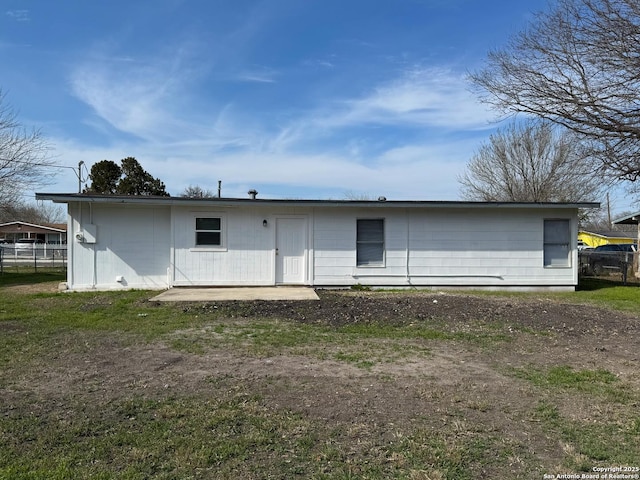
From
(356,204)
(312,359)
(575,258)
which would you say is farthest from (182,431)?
(575,258)

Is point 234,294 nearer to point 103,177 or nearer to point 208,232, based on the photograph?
point 208,232

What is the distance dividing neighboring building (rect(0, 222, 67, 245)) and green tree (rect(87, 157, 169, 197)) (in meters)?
6.63

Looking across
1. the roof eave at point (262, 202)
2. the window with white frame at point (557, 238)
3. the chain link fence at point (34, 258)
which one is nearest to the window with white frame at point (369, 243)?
the roof eave at point (262, 202)

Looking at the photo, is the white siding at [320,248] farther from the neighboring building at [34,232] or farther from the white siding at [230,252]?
the neighboring building at [34,232]

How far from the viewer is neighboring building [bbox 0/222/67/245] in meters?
43.5

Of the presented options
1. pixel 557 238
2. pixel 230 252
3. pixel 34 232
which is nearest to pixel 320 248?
pixel 230 252

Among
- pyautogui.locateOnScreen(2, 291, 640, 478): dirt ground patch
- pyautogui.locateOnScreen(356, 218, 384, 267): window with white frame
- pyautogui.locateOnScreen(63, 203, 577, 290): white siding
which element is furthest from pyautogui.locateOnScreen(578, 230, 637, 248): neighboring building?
pyautogui.locateOnScreen(2, 291, 640, 478): dirt ground patch

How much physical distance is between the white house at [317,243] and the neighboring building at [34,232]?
102ft

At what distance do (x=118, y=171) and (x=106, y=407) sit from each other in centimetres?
3805

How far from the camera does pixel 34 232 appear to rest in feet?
152

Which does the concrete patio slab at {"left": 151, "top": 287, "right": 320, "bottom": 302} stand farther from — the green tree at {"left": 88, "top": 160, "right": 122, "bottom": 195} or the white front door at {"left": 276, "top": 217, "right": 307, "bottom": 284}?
the green tree at {"left": 88, "top": 160, "right": 122, "bottom": 195}

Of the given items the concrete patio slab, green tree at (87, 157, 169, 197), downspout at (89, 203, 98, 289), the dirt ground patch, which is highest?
green tree at (87, 157, 169, 197)

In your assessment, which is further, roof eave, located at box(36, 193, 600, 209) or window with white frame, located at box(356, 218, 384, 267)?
window with white frame, located at box(356, 218, 384, 267)

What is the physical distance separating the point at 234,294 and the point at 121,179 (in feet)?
101
